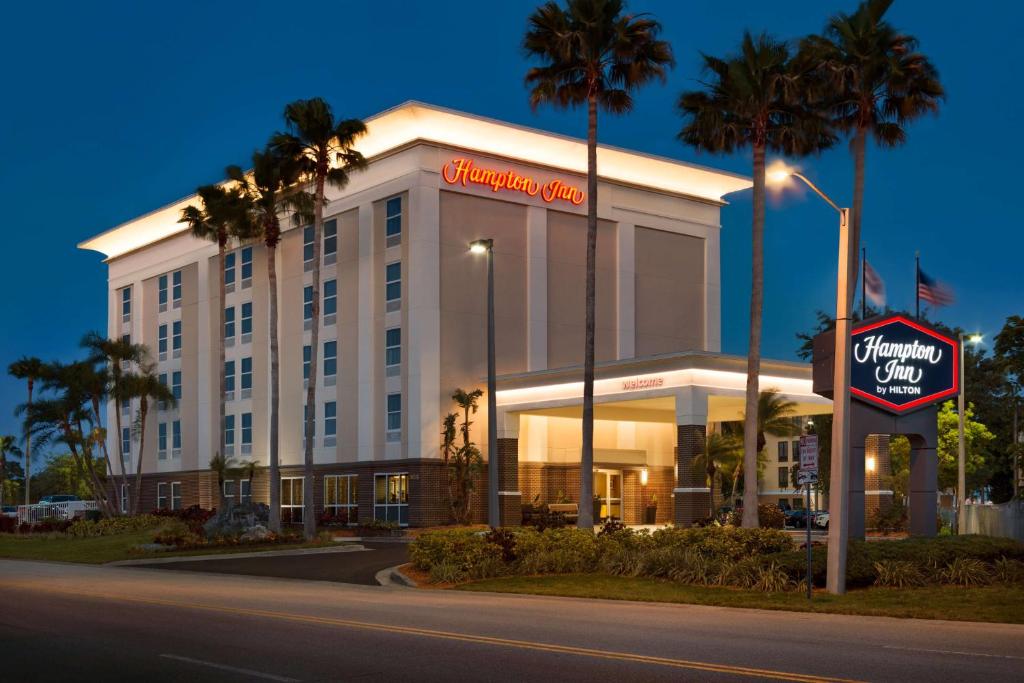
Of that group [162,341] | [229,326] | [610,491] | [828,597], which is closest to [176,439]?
[162,341]

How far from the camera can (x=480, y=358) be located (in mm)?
53406

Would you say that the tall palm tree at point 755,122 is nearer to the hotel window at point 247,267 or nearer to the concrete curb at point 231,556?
the concrete curb at point 231,556

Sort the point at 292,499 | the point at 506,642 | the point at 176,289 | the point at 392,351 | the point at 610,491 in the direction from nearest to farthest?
1. the point at 506,642
2. the point at 392,351
3. the point at 610,491
4. the point at 292,499
5. the point at 176,289

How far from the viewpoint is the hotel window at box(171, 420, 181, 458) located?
2776 inches

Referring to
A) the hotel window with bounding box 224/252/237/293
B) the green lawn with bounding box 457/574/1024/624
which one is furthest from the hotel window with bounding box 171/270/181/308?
the green lawn with bounding box 457/574/1024/624

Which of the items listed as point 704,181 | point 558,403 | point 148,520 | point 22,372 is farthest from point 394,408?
point 22,372

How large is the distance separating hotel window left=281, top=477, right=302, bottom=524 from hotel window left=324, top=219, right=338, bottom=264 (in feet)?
36.9

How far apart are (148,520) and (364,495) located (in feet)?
34.0

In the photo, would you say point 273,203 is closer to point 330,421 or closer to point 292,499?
point 330,421

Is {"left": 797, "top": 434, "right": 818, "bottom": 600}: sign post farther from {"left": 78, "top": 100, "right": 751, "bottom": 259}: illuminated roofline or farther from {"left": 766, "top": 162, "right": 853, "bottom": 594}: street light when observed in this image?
{"left": 78, "top": 100, "right": 751, "bottom": 259}: illuminated roofline

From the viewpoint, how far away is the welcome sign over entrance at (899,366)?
26.8m

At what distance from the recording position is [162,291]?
7312 centimetres

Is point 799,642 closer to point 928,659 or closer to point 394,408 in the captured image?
point 928,659

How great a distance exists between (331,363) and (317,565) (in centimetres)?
2452
